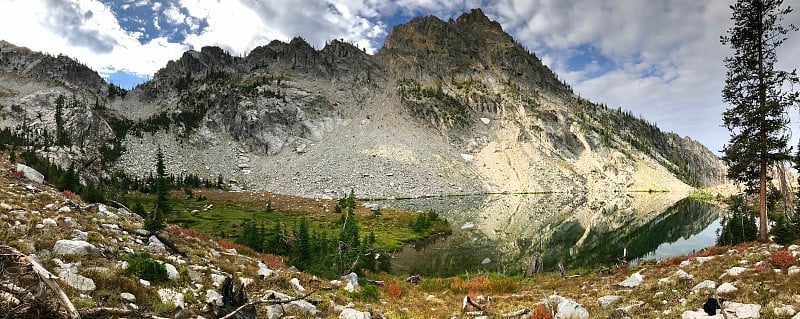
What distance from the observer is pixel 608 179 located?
18700 centimetres

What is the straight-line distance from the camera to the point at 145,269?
978 cm

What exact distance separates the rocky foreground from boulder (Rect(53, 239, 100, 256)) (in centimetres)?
2

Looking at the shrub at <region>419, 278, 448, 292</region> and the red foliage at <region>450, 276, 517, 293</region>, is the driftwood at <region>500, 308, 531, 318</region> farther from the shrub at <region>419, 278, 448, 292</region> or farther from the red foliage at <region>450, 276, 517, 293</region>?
the shrub at <region>419, 278, 448, 292</region>

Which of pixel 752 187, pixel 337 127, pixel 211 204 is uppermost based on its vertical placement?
pixel 337 127

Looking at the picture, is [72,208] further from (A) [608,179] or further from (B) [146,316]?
(A) [608,179]

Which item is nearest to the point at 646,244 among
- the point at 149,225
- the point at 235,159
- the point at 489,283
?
the point at 489,283

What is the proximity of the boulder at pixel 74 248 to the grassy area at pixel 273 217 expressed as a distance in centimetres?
3937

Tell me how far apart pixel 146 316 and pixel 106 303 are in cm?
229

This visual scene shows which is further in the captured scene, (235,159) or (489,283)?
(235,159)

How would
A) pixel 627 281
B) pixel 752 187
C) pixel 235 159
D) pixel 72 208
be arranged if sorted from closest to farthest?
pixel 72 208, pixel 627 281, pixel 752 187, pixel 235 159

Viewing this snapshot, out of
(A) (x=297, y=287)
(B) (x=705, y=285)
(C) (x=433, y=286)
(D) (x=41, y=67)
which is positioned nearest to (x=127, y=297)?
(A) (x=297, y=287)

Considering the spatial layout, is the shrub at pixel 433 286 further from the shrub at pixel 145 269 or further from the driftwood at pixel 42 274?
the driftwood at pixel 42 274

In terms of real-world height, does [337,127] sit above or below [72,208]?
above

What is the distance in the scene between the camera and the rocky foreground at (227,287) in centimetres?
749
